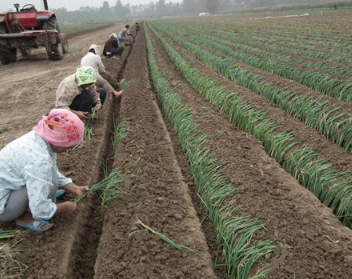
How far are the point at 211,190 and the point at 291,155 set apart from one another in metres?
1.05

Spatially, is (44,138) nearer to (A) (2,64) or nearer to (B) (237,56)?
(B) (237,56)

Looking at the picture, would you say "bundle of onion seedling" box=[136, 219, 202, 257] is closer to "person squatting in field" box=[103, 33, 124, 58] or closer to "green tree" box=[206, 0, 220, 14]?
"person squatting in field" box=[103, 33, 124, 58]

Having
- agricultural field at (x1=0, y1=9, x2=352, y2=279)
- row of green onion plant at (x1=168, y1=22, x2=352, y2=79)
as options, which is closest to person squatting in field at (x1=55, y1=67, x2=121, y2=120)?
agricultural field at (x1=0, y1=9, x2=352, y2=279)

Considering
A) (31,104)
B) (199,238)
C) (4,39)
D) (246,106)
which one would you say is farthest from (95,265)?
(4,39)

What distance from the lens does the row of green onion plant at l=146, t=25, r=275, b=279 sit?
2.30m

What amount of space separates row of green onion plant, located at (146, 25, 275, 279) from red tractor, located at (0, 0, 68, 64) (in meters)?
8.10

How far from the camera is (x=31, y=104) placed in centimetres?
680

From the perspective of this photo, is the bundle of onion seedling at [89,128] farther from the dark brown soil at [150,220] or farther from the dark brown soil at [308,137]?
the dark brown soil at [308,137]

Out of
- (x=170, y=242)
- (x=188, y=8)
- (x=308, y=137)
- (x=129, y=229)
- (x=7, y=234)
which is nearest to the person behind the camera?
(x=170, y=242)

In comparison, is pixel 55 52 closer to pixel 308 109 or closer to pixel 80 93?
pixel 80 93

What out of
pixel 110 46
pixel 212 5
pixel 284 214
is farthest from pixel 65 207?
pixel 212 5

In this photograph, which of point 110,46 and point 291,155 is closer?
point 291,155

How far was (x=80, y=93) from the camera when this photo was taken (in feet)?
15.2

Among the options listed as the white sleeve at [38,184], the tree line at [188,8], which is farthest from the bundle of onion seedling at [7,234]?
the tree line at [188,8]
